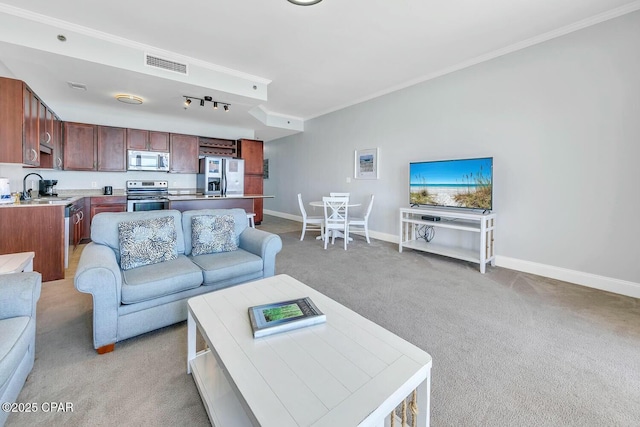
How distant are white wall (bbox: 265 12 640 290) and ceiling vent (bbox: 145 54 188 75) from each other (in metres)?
3.54

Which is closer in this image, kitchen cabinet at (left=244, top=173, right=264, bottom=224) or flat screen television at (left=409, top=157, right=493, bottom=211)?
flat screen television at (left=409, top=157, right=493, bottom=211)

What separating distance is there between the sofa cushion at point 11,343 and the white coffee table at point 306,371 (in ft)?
2.28

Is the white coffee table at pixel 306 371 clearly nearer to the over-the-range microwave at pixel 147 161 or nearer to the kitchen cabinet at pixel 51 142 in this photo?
the kitchen cabinet at pixel 51 142

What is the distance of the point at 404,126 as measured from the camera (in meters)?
4.86

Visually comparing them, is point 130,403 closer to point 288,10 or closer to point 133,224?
point 133,224

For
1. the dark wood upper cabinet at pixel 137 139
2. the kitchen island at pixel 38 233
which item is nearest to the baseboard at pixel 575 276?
the kitchen island at pixel 38 233

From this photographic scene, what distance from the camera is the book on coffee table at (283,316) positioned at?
51.5 inches

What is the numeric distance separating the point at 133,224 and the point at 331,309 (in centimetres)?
187

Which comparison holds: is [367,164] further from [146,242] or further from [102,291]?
[102,291]

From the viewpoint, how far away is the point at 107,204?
16.4ft

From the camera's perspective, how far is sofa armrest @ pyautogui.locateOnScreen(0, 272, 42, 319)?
1.37 metres

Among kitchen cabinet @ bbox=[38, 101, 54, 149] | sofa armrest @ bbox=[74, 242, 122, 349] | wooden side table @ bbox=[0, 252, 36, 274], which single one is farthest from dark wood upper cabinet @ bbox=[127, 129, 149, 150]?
sofa armrest @ bbox=[74, 242, 122, 349]

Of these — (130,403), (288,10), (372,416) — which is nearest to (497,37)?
(288,10)

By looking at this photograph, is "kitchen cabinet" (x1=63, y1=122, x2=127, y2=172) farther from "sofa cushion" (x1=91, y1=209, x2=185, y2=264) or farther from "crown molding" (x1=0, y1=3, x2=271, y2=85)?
"sofa cushion" (x1=91, y1=209, x2=185, y2=264)
